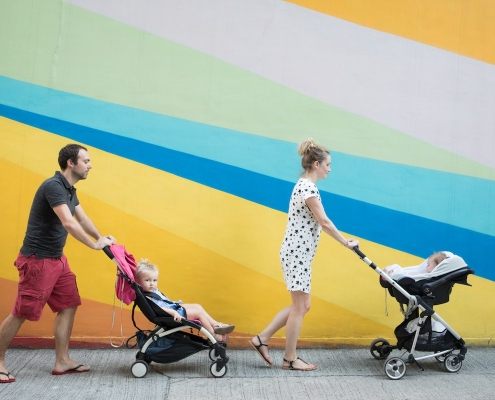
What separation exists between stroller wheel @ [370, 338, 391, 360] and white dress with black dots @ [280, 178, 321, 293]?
2.98ft

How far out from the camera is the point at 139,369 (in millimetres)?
5016

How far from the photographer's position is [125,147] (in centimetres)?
581

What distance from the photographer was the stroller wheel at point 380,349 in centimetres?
568

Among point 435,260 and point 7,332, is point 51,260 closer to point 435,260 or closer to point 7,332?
point 7,332

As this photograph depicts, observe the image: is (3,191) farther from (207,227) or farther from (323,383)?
(323,383)

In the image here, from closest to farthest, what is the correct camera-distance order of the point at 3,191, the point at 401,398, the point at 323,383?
the point at 401,398 < the point at 323,383 < the point at 3,191

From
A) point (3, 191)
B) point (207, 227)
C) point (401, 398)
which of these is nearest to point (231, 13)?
point (207, 227)

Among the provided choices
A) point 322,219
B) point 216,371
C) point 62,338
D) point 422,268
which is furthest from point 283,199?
point 62,338

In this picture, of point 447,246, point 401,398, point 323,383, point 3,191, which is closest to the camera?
point 401,398

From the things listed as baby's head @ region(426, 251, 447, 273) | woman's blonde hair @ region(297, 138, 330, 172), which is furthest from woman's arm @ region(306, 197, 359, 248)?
baby's head @ region(426, 251, 447, 273)

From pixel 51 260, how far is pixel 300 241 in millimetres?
1909

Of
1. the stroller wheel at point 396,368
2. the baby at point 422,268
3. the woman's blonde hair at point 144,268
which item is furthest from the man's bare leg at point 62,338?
the baby at point 422,268

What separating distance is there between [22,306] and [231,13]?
119 inches

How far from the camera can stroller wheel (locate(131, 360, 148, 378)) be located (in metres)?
5.01
